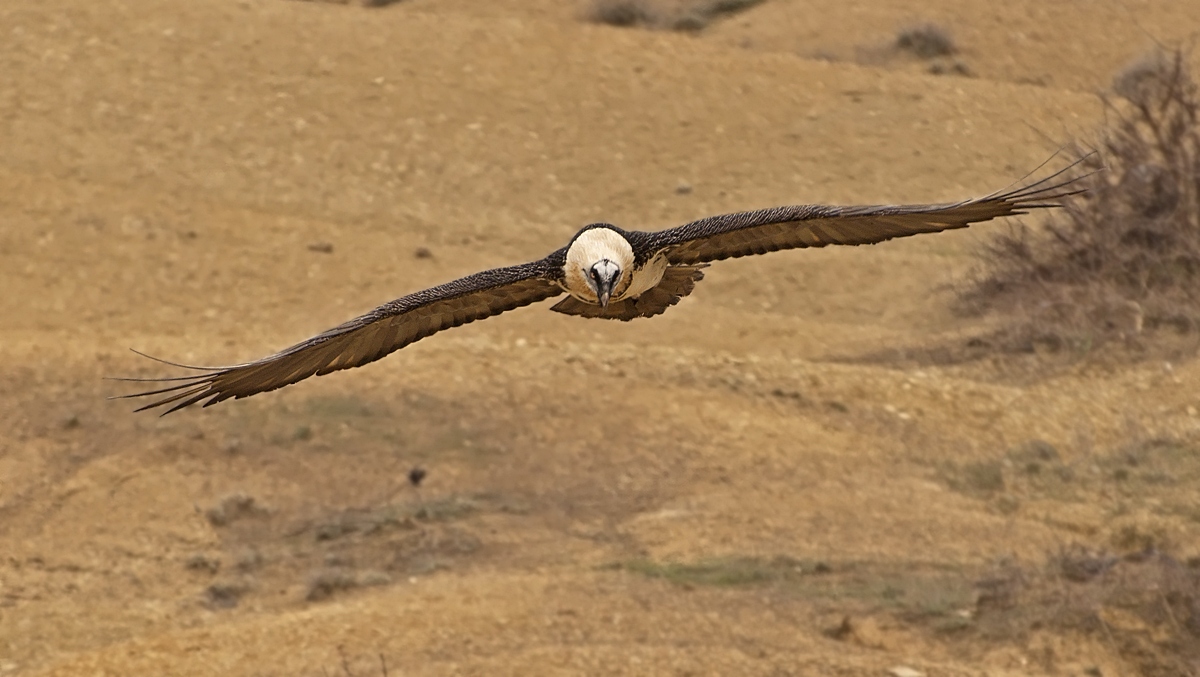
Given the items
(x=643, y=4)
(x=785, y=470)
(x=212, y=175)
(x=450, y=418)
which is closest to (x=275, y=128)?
(x=212, y=175)

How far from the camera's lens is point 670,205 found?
21141 millimetres

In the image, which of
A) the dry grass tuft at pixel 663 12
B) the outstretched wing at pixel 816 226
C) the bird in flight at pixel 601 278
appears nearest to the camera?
the outstretched wing at pixel 816 226

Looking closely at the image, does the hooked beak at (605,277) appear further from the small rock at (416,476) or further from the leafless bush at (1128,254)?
the leafless bush at (1128,254)

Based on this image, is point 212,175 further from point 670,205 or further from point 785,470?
point 785,470

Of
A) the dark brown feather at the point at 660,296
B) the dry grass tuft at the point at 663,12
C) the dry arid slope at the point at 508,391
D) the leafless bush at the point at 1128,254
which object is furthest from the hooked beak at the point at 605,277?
the dry grass tuft at the point at 663,12

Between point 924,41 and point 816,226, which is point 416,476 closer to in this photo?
point 816,226

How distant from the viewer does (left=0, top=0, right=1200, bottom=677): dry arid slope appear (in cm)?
1118

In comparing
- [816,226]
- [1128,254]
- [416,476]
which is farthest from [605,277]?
[1128,254]

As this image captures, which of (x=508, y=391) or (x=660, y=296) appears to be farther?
(x=508, y=391)

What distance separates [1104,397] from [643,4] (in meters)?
14.2

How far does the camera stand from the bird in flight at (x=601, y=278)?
302 inches

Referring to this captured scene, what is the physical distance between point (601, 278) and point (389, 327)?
1050mm

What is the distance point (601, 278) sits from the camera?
780 cm

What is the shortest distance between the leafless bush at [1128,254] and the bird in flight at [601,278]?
7537 millimetres
